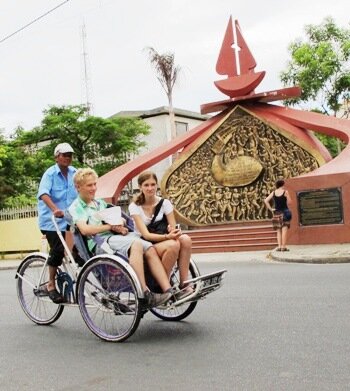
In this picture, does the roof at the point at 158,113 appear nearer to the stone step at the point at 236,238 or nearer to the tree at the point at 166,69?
the tree at the point at 166,69

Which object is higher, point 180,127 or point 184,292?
point 180,127

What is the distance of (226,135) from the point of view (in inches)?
801

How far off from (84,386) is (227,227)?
15821 millimetres

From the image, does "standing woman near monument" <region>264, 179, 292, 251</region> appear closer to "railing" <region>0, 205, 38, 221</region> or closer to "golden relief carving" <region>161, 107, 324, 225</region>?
"golden relief carving" <region>161, 107, 324, 225</region>

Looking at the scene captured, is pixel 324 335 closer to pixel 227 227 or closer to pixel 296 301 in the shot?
pixel 296 301

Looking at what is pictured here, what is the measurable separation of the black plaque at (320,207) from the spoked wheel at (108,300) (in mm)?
10738

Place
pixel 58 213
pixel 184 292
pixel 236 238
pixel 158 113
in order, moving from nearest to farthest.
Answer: pixel 184 292
pixel 58 213
pixel 236 238
pixel 158 113

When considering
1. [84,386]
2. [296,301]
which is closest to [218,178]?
[296,301]

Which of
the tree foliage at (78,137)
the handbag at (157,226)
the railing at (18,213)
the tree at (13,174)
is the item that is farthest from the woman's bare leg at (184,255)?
the tree foliage at (78,137)

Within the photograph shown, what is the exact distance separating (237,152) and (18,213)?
943 centimetres

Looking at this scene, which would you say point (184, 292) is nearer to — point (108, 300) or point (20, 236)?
point (108, 300)

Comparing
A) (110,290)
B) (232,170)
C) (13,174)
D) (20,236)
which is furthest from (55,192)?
(13,174)

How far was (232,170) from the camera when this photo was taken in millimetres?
20078

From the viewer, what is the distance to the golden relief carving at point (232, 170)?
19.3 meters
